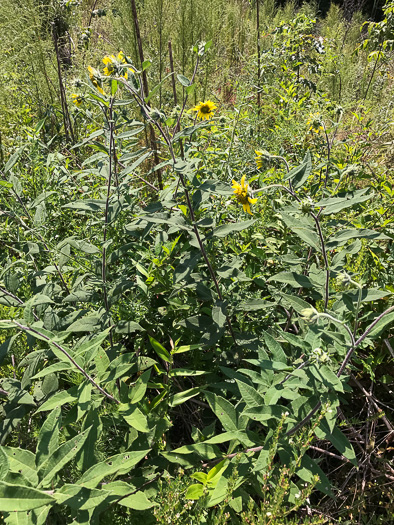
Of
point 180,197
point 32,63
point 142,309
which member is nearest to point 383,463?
point 142,309

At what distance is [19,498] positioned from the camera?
675 millimetres

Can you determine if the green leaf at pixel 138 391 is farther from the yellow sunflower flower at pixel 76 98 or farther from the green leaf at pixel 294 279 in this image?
the yellow sunflower flower at pixel 76 98

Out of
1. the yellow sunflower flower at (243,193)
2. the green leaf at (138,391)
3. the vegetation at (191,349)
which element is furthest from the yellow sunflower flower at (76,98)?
the green leaf at (138,391)

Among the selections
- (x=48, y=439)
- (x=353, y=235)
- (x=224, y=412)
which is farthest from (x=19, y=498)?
(x=353, y=235)

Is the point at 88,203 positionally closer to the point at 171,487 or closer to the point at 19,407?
the point at 19,407

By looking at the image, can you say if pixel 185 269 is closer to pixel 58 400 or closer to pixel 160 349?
pixel 160 349

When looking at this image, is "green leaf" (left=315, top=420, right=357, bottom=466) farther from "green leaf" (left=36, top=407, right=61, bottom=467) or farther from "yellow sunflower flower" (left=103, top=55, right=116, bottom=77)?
"yellow sunflower flower" (left=103, top=55, right=116, bottom=77)

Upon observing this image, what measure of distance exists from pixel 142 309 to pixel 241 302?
342 mm

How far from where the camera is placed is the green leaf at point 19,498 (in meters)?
0.66

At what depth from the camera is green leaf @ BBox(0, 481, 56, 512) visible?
2.15 ft

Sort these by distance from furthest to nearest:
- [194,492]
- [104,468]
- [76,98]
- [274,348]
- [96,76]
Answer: [76,98]
[96,76]
[274,348]
[194,492]
[104,468]

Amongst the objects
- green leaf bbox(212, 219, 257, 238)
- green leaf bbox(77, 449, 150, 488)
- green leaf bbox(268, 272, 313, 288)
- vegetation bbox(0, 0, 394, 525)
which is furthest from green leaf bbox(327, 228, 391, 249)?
green leaf bbox(77, 449, 150, 488)

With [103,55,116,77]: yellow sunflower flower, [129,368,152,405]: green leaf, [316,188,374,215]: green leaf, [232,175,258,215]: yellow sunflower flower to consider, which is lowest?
[129,368,152,405]: green leaf

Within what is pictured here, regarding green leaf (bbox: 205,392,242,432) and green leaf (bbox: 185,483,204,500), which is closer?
green leaf (bbox: 185,483,204,500)
